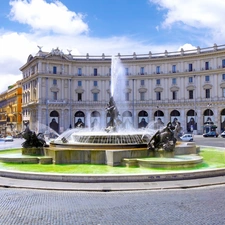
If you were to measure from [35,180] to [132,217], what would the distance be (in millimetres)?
6069

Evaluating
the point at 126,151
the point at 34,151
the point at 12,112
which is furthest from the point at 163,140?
the point at 12,112

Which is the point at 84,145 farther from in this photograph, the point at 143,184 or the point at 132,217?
the point at 132,217

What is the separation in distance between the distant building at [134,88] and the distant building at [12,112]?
56.2ft

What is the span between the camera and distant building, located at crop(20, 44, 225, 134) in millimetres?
74688

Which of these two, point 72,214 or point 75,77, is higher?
point 75,77

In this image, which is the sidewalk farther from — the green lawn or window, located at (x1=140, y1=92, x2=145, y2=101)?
window, located at (x1=140, y1=92, x2=145, y2=101)

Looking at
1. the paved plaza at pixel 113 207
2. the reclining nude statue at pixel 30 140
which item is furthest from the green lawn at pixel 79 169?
the paved plaza at pixel 113 207

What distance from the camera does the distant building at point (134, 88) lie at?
74688mm

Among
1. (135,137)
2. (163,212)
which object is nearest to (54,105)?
(135,137)

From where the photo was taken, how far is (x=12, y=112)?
365ft

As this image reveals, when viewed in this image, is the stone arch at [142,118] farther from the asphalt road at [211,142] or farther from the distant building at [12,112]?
the distant building at [12,112]

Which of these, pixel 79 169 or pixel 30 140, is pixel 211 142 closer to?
pixel 30 140

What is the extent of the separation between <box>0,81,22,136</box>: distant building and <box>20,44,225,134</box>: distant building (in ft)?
56.2

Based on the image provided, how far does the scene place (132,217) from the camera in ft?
28.7
